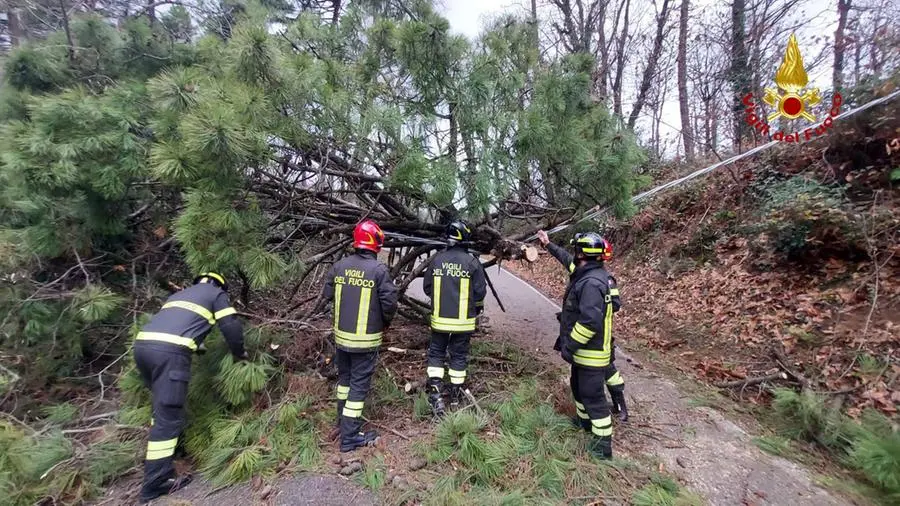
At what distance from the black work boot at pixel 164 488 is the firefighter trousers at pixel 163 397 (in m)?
0.03

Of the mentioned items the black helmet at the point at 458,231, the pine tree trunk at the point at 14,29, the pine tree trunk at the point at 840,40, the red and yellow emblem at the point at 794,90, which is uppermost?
the pine tree trunk at the point at 840,40

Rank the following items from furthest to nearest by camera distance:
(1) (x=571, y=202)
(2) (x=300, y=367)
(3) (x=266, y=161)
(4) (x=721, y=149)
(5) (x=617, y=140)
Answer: (4) (x=721, y=149)
(1) (x=571, y=202)
(2) (x=300, y=367)
(5) (x=617, y=140)
(3) (x=266, y=161)

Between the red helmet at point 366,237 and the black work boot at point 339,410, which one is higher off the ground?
the red helmet at point 366,237

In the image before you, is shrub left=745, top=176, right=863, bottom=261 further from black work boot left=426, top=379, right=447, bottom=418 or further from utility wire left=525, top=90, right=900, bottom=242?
black work boot left=426, top=379, right=447, bottom=418

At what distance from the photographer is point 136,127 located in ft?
11.7

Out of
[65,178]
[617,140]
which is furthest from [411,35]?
[65,178]

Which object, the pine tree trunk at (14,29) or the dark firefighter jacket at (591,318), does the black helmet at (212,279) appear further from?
the pine tree trunk at (14,29)

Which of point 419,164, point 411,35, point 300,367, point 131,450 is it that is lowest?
point 131,450

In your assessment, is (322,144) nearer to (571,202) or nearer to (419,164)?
(419,164)

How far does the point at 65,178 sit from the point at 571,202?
15.9ft

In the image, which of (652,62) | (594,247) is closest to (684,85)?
(652,62)

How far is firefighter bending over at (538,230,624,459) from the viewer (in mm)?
3152

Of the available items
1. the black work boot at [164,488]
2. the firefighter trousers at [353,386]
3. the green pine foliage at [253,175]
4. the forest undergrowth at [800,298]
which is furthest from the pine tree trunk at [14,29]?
the forest undergrowth at [800,298]

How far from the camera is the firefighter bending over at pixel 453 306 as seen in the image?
12.6ft
